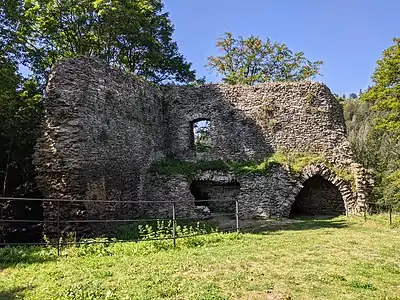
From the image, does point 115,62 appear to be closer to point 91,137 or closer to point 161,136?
point 161,136

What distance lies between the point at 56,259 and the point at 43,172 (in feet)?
17.2

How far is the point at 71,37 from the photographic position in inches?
902

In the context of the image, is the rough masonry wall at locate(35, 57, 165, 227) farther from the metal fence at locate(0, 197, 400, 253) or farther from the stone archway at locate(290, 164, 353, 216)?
the stone archway at locate(290, 164, 353, 216)

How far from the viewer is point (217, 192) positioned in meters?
17.8

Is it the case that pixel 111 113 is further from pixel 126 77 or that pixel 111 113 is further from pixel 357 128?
pixel 357 128

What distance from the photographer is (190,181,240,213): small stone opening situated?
17.6 metres

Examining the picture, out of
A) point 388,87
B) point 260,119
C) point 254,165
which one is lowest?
point 254,165

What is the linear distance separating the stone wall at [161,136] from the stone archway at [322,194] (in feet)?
0.26

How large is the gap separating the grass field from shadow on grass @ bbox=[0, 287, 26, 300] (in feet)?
0.05

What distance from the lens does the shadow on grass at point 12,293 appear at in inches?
217

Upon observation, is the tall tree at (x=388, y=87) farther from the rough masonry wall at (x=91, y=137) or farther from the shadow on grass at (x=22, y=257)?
the shadow on grass at (x=22, y=257)

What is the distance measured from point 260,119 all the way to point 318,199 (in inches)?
175

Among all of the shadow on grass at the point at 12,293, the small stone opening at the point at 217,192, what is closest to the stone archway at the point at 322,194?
the small stone opening at the point at 217,192

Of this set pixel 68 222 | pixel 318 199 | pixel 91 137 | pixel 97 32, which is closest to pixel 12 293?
pixel 68 222
